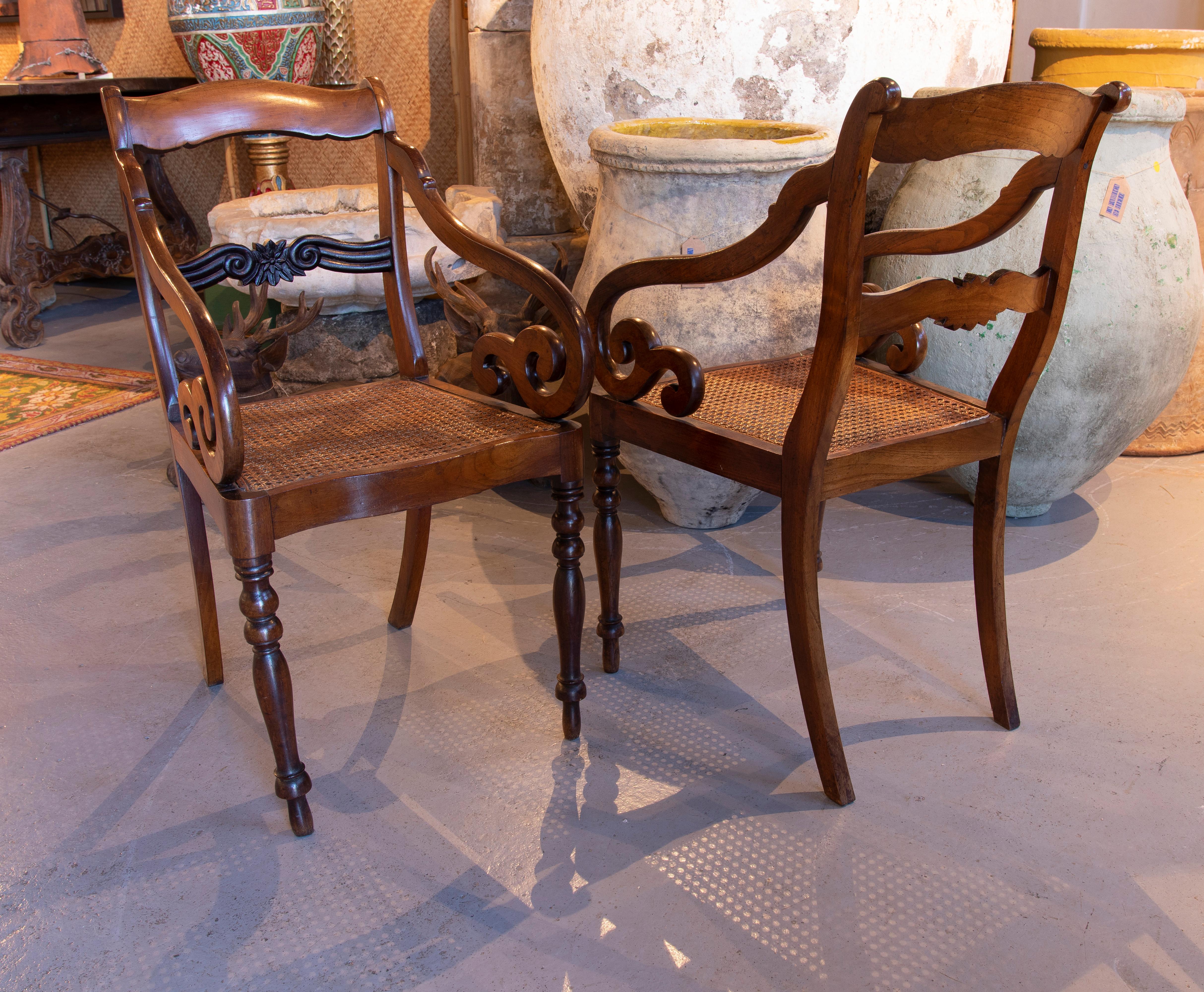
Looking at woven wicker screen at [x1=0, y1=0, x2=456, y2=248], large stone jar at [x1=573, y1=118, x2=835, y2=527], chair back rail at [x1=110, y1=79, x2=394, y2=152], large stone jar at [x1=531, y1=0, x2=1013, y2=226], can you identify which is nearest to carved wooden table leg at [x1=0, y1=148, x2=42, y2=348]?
woven wicker screen at [x1=0, y1=0, x2=456, y2=248]

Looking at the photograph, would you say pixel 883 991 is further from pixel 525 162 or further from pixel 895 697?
pixel 525 162

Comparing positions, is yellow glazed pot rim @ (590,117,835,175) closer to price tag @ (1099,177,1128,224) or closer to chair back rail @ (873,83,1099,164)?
price tag @ (1099,177,1128,224)

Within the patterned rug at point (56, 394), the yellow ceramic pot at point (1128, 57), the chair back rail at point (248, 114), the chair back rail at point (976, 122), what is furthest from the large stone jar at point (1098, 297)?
the patterned rug at point (56, 394)

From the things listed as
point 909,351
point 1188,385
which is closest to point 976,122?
point 909,351

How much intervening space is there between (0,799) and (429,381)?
91cm

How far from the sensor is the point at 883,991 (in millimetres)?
1201

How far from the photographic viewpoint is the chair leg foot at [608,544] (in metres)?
1.72

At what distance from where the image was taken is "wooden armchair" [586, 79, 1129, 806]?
1211 millimetres

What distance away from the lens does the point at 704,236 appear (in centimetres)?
216

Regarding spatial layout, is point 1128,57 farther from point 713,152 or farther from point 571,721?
point 571,721

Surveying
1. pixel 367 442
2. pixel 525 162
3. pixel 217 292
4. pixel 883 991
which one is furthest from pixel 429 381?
pixel 217 292

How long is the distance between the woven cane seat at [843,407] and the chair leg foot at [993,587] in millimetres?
Answer: 123

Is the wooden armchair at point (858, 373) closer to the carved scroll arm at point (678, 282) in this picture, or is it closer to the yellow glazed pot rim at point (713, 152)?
the carved scroll arm at point (678, 282)

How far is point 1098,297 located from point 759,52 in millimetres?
1028
